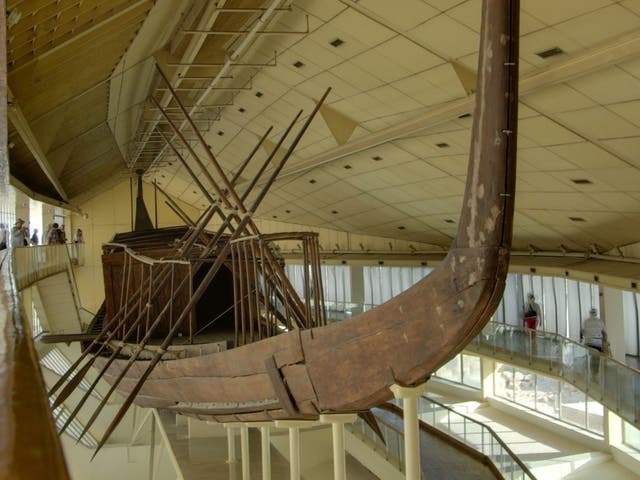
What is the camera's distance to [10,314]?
64.8 inches

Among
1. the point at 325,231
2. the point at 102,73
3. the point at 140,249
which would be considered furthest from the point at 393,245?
the point at 102,73

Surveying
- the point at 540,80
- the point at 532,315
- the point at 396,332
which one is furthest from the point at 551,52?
the point at 532,315

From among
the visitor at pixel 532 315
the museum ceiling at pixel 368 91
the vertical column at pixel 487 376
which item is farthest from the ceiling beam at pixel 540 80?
Answer: the vertical column at pixel 487 376

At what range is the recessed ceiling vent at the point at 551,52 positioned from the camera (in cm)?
783

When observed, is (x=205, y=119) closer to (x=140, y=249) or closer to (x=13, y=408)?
(x=140, y=249)

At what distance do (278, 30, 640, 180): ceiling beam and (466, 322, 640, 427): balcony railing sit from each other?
4.53m

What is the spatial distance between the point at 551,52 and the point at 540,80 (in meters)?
0.43

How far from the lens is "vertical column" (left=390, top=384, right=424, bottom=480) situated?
427 cm

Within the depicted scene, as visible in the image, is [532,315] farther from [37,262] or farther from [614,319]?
[37,262]

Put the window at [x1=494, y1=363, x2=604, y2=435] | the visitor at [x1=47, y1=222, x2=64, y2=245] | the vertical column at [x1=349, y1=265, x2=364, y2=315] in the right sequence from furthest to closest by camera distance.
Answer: the vertical column at [x1=349, y1=265, x2=364, y2=315]
the visitor at [x1=47, y1=222, x2=64, y2=245]
the window at [x1=494, y1=363, x2=604, y2=435]

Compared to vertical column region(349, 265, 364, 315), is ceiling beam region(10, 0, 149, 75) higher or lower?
higher

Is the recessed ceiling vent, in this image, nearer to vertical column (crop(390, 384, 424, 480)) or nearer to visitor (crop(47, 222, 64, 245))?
vertical column (crop(390, 384, 424, 480))

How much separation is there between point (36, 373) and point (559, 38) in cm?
765

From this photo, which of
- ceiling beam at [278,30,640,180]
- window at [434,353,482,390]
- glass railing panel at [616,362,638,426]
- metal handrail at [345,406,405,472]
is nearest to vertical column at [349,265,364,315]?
window at [434,353,482,390]
